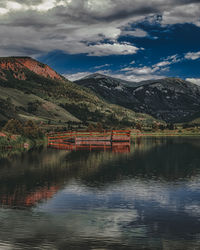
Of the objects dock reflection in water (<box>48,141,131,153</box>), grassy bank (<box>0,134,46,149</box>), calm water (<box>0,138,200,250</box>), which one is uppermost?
grassy bank (<box>0,134,46,149</box>)

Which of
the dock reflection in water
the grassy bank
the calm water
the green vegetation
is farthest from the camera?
the dock reflection in water

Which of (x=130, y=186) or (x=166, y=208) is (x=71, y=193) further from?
(x=166, y=208)

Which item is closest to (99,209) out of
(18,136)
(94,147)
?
(18,136)

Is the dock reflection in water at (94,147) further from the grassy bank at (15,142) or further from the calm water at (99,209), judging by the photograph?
the calm water at (99,209)

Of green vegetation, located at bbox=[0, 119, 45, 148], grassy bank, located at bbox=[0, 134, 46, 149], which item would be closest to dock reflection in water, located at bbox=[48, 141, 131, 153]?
grassy bank, located at bbox=[0, 134, 46, 149]

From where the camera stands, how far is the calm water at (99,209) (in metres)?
22.5

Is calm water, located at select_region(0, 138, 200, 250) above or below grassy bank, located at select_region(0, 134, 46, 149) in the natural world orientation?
below

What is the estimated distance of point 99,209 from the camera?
30.5 metres

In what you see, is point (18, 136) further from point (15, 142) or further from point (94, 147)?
point (94, 147)

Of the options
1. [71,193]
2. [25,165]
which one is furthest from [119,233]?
[25,165]

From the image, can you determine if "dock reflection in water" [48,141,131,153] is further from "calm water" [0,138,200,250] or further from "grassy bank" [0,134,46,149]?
"calm water" [0,138,200,250]

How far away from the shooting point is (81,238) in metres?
22.8

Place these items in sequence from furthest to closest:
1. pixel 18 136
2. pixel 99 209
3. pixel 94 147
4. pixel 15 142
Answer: pixel 94 147, pixel 18 136, pixel 15 142, pixel 99 209

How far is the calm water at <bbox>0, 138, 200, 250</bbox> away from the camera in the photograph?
73.8 ft
